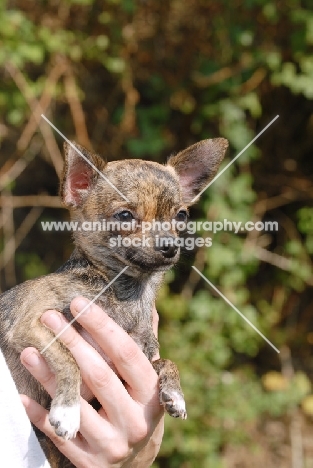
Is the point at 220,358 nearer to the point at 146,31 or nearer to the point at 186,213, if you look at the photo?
the point at 186,213

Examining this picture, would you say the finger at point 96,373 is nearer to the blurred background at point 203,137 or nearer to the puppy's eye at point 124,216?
the puppy's eye at point 124,216

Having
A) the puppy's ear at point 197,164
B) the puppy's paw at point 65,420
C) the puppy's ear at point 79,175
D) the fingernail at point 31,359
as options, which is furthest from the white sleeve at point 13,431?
the puppy's ear at point 197,164

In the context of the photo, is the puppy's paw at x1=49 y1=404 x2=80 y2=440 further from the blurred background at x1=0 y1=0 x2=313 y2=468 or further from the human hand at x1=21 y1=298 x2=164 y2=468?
the blurred background at x1=0 y1=0 x2=313 y2=468

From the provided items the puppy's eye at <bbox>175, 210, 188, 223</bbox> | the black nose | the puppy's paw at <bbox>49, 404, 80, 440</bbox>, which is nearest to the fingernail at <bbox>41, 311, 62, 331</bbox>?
the puppy's paw at <bbox>49, 404, 80, 440</bbox>

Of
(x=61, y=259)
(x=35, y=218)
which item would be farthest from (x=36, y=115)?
(x=61, y=259)

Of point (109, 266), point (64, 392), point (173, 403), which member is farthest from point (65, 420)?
point (109, 266)

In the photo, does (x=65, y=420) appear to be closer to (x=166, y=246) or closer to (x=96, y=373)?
(x=96, y=373)
